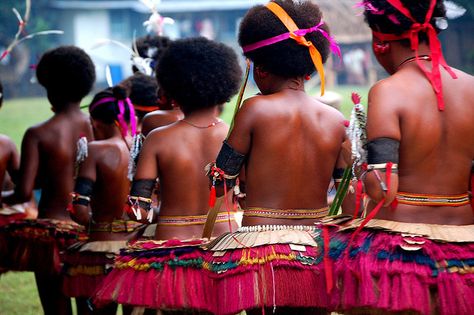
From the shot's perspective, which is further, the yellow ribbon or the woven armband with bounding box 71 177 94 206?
the woven armband with bounding box 71 177 94 206

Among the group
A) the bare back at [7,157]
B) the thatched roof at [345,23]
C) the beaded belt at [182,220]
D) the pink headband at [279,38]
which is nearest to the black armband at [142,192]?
the beaded belt at [182,220]

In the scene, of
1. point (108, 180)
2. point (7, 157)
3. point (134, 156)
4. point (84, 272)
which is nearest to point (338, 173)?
point (134, 156)

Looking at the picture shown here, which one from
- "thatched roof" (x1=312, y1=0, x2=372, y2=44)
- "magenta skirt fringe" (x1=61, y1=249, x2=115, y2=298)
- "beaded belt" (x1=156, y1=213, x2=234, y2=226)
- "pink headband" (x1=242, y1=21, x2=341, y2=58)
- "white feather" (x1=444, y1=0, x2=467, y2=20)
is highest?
"thatched roof" (x1=312, y1=0, x2=372, y2=44)

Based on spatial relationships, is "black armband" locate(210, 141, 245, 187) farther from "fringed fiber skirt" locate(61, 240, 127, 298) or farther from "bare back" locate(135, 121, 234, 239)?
"fringed fiber skirt" locate(61, 240, 127, 298)

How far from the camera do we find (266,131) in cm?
394

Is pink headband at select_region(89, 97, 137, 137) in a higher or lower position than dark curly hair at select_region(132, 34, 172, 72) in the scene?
lower

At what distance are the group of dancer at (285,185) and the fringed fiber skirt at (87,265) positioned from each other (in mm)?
11

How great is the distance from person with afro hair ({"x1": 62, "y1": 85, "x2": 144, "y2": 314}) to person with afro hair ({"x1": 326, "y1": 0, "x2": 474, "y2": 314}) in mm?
2389

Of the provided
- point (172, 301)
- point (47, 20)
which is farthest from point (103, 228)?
point (47, 20)

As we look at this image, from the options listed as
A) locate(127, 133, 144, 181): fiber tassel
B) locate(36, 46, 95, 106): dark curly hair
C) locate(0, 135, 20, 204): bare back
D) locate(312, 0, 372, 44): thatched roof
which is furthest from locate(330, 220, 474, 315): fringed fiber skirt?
locate(312, 0, 372, 44): thatched roof

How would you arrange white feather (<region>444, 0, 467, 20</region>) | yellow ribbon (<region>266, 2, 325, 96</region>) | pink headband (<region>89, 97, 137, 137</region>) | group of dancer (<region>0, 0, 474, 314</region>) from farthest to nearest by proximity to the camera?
pink headband (<region>89, 97, 137, 137</region>) < yellow ribbon (<region>266, 2, 325, 96</region>) < white feather (<region>444, 0, 467, 20</region>) < group of dancer (<region>0, 0, 474, 314</region>)

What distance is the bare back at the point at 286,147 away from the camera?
3941mm

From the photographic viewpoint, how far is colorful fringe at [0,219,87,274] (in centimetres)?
607

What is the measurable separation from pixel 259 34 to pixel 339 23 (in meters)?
27.6
